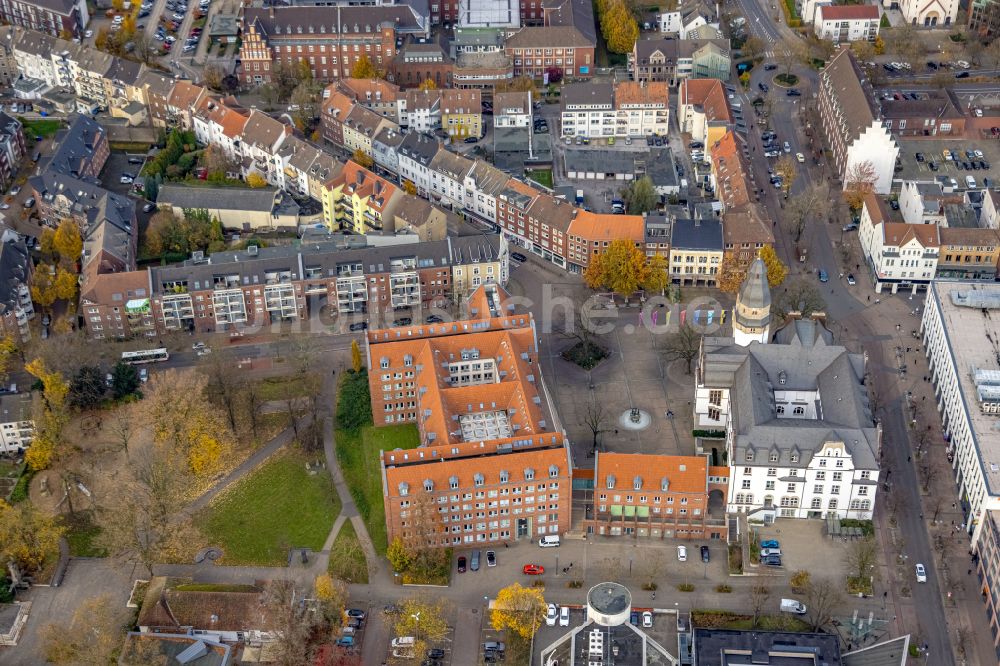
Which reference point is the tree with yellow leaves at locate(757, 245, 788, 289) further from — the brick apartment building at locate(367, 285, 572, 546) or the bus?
the bus

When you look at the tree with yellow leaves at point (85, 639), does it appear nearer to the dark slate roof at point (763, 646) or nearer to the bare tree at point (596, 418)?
the dark slate roof at point (763, 646)

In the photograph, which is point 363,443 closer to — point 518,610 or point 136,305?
point 518,610

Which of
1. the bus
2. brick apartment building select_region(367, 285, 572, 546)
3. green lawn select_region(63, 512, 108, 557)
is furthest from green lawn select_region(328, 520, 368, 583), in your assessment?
the bus

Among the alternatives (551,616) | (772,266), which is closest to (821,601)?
(551,616)

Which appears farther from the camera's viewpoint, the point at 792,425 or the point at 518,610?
the point at 792,425

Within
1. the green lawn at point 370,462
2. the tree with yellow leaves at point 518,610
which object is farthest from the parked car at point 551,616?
the green lawn at point 370,462
